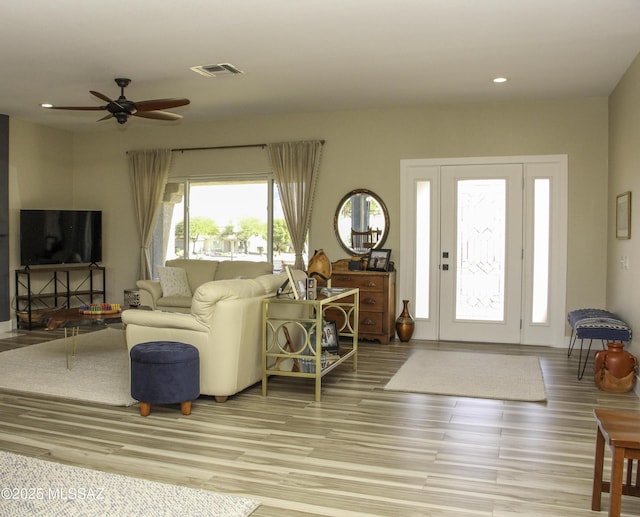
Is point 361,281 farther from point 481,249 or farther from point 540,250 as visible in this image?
point 540,250

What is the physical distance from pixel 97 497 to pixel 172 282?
4.73 metres

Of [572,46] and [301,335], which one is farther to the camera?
[301,335]

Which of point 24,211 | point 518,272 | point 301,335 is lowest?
point 301,335

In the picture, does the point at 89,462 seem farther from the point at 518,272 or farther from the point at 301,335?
the point at 518,272

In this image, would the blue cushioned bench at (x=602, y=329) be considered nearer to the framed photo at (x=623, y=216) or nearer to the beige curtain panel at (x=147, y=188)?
the framed photo at (x=623, y=216)

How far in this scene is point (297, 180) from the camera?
780 cm

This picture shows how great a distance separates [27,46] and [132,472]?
3712 mm

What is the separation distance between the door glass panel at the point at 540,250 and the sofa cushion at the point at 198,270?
387 centimetres

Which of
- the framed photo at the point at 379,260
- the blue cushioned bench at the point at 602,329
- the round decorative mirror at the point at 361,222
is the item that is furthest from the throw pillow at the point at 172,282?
the blue cushioned bench at the point at 602,329

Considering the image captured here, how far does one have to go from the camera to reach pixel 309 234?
788 centimetres

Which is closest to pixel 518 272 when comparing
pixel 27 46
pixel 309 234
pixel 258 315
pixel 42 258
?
pixel 309 234

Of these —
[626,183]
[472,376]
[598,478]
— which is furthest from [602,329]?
[598,478]

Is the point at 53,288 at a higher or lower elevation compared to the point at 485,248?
lower

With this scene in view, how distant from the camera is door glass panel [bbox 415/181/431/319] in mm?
7367
